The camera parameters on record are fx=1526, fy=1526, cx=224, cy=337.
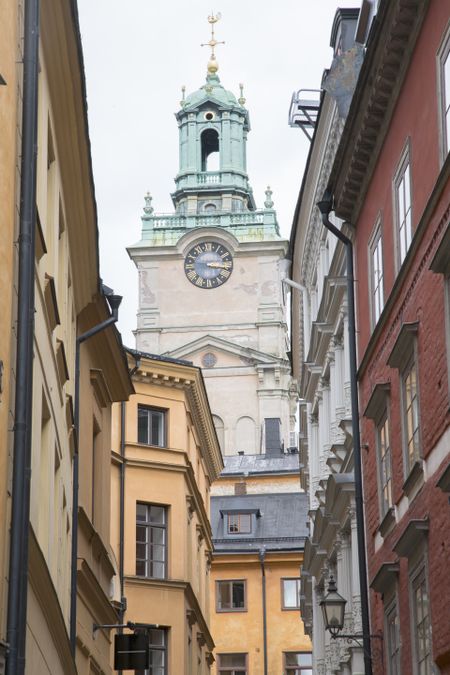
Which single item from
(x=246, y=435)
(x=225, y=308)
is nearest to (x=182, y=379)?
(x=246, y=435)

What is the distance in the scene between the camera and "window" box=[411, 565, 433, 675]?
53.4ft

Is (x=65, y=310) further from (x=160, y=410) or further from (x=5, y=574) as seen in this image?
(x=160, y=410)

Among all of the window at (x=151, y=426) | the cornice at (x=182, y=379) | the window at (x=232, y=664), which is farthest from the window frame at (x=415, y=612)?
the window at (x=232, y=664)

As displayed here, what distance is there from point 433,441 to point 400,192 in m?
3.91

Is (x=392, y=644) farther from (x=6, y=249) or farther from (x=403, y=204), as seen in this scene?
(x=6, y=249)

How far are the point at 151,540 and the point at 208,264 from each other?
57671 millimetres

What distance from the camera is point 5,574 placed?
11852mm

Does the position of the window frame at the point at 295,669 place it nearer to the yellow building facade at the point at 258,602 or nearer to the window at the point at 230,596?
the yellow building facade at the point at 258,602

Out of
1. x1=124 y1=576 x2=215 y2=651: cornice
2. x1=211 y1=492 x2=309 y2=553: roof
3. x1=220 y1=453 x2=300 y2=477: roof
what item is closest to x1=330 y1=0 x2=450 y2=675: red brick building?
x1=124 y1=576 x2=215 y2=651: cornice

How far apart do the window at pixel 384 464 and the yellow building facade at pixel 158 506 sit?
15.0m

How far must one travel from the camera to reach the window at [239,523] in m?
58.2

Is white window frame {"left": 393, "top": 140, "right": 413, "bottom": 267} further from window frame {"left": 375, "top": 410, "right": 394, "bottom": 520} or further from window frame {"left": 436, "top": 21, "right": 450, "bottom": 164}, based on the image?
window frame {"left": 375, "top": 410, "right": 394, "bottom": 520}

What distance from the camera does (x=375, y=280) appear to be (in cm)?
2064

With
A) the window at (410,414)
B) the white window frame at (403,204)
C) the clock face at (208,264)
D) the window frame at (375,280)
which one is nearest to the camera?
the window at (410,414)
